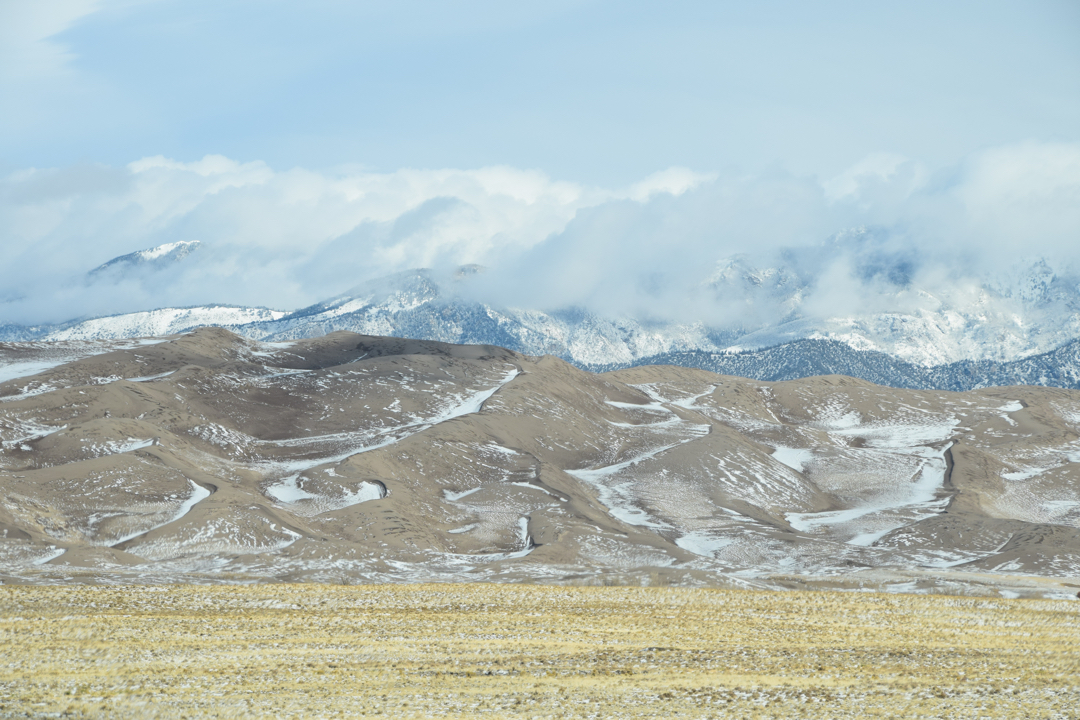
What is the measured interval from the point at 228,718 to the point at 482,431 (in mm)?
135980

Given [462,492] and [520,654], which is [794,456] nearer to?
[462,492]

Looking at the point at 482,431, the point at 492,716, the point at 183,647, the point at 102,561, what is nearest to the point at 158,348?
the point at 482,431

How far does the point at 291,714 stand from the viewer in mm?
26547

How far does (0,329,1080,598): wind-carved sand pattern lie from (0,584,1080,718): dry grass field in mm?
21462

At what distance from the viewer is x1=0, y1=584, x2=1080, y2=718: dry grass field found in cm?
2762

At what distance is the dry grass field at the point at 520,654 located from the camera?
2762cm

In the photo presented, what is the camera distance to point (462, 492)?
447 feet

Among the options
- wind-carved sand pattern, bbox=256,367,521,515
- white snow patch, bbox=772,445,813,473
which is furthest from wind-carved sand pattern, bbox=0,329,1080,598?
white snow patch, bbox=772,445,813,473

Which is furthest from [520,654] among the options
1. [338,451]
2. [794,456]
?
[794,456]

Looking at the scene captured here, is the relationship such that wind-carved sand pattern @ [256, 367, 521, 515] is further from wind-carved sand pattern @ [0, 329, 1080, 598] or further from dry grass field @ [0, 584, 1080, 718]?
dry grass field @ [0, 584, 1080, 718]

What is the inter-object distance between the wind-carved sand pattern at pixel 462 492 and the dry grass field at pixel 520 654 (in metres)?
21.5

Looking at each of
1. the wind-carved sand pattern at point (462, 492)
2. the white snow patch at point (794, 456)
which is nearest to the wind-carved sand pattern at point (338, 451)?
the wind-carved sand pattern at point (462, 492)

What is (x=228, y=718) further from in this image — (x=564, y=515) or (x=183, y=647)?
(x=564, y=515)

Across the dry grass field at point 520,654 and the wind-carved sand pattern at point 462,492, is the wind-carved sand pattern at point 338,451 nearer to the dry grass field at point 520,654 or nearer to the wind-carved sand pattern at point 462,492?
the wind-carved sand pattern at point 462,492
